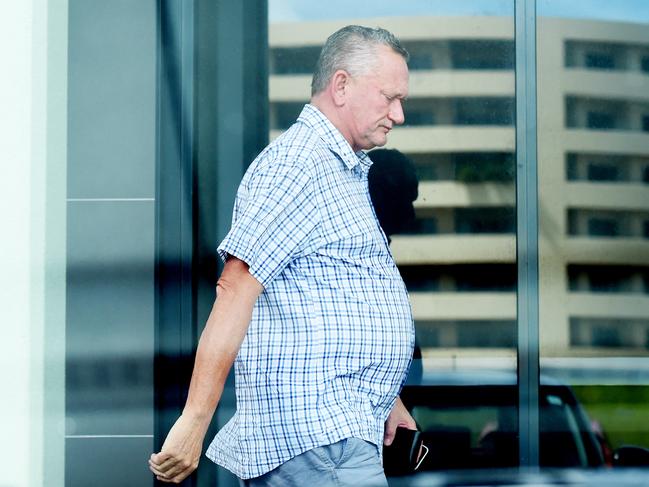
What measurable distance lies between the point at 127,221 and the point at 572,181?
5.98 feet

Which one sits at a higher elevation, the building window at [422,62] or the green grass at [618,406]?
the building window at [422,62]

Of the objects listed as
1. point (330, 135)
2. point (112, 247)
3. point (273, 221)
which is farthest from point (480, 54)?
point (273, 221)

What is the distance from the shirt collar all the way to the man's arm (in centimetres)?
42

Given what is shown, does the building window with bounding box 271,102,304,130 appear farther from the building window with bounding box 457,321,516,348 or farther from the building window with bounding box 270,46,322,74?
the building window with bounding box 457,321,516,348

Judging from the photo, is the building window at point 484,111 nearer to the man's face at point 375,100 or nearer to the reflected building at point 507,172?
the reflected building at point 507,172

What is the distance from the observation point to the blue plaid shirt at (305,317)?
7.50ft

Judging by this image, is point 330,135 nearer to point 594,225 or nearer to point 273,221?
point 273,221

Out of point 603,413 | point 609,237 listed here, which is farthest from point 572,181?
point 603,413

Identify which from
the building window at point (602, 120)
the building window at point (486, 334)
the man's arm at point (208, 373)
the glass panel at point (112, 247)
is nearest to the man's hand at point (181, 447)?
the man's arm at point (208, 373)

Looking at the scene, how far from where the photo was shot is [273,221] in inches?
89.4

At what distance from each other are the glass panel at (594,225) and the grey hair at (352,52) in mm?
1758

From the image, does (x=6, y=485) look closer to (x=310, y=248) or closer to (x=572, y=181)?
(x=310, y=248)

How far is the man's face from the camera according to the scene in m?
2.54

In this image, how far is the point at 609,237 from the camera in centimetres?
426
